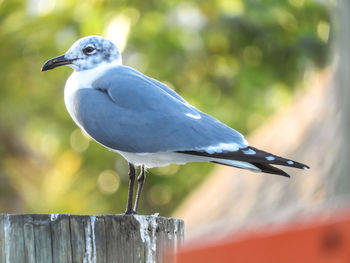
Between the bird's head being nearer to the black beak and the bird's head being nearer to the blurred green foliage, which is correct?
the black beak

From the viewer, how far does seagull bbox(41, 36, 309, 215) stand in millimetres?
2381

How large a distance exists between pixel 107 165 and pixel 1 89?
6.31 ft

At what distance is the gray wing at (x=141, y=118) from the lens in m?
2.43

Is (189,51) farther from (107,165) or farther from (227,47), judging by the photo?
(107,165)

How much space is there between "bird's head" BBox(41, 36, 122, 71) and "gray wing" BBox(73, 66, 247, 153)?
0.09m

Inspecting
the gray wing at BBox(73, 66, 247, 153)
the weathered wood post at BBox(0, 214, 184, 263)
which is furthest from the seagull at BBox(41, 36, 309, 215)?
the weathered wood post at BBox(0, 214, 184, 263)

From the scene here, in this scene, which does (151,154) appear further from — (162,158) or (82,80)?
(82,80)

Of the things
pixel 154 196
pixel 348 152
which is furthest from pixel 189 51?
pixel 348 152

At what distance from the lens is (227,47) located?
24.7 feet

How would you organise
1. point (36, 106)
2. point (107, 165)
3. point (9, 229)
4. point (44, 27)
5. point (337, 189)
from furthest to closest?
point (36, 106), point (107, 165), point (44, 27), point (9, 229), point (337, 189)

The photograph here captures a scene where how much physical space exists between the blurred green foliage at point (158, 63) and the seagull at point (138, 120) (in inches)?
121

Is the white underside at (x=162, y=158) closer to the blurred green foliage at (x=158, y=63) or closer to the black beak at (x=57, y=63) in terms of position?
the black beak at (x=57, y=63)

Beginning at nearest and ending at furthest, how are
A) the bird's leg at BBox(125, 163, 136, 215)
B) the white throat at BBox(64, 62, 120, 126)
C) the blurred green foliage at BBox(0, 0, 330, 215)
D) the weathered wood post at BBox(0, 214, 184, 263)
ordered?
the weathered wood post at BBox(0, 214, 184, 263)
the bird's leg at BBox(125, 163, 136, 215)
the white throat at BBox(64, 62, 120, 126)
the blurred green foliage at BBox(0, 0, 330, 215)

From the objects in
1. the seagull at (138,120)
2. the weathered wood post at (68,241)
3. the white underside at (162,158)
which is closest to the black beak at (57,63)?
the seagull at (138,120)
